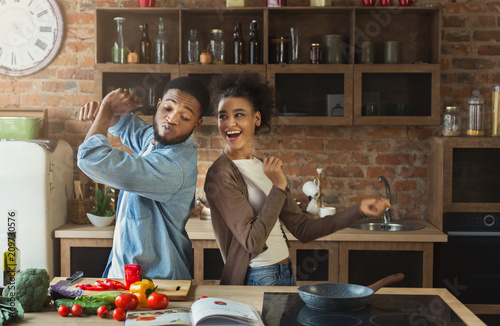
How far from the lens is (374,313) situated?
70.8 inches

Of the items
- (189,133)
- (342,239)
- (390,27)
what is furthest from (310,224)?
(390,27)

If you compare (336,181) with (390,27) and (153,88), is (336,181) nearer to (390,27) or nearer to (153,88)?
(390,27)

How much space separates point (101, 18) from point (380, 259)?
7.80 feet

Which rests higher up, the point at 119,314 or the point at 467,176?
the point at 467,176

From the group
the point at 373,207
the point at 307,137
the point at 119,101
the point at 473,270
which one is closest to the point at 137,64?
the point at 307,137

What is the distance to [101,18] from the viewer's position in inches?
153

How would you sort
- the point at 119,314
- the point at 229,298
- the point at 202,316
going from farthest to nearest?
the point at 229,298 < the point at 119,314 < the point at 202,316

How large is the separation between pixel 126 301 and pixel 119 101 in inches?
33.4

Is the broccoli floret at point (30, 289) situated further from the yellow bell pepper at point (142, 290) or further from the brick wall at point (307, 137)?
the brick wall at point (307, 137)

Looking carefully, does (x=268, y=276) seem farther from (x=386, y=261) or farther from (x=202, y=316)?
(x=386, y=261)

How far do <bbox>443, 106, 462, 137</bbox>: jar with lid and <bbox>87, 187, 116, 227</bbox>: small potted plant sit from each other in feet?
7.38

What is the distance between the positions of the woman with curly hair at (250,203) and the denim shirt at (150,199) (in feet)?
0.44

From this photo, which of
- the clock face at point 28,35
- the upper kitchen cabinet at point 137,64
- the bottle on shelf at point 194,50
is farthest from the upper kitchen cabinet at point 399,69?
the clock face at point 28,35

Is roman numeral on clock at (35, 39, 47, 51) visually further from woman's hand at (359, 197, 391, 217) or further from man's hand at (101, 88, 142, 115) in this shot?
woman's hand at (359, 197, 391, 217)
